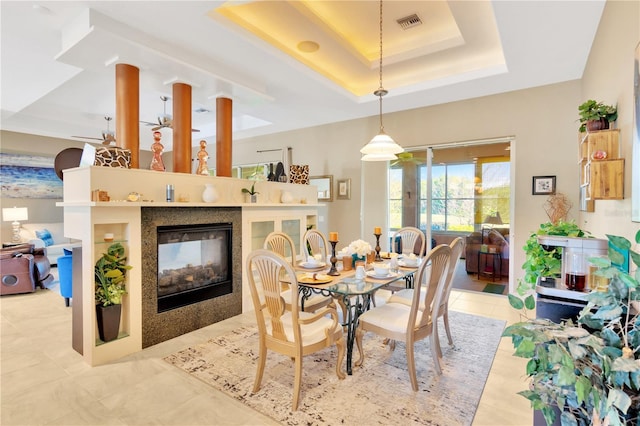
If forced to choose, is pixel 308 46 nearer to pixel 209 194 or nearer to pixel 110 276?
pixel 209 194

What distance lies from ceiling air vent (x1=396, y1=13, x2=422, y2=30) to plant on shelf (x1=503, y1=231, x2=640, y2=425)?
3.09 meters

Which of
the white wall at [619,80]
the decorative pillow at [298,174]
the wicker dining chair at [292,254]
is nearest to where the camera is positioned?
the white wall at [619,80]

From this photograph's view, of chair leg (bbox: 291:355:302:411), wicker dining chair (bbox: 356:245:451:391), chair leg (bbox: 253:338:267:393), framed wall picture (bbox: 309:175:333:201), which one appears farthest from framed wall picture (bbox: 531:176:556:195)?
chair leg (bbox: 253:338:267:393)

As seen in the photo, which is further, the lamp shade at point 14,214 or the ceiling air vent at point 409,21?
the lamp shade at point 14,214

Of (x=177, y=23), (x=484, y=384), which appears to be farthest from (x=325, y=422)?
(x=177, y=23)

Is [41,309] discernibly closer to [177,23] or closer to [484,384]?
[177,23]

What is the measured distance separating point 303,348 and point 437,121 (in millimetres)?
4258

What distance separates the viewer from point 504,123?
14.7 feet

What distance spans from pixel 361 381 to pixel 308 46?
3.59 meters

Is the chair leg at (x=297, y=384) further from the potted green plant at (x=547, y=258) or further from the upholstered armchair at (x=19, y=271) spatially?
the upholstered armchair at (x=19, y=271)

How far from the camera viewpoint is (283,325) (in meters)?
2.27

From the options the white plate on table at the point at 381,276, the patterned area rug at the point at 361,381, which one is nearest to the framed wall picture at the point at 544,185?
the patterned area rug at the point at 361,381

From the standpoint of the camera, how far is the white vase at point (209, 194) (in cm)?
353

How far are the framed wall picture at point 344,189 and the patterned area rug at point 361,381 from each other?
3.28 metres
